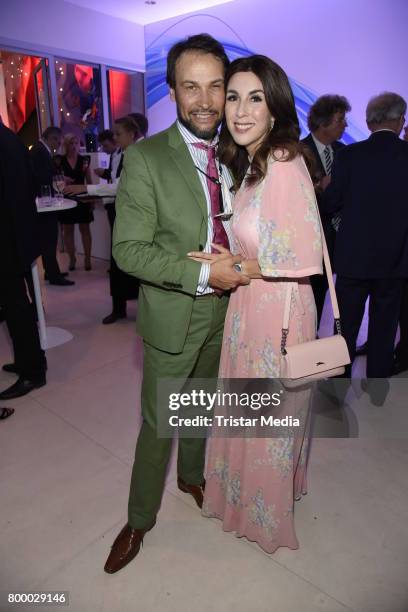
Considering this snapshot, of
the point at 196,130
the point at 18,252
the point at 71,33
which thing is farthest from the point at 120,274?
the point at 71,33

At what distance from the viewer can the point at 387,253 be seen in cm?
246

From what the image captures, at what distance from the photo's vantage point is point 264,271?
1368 millimetres

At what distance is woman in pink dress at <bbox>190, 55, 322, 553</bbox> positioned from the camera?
4.40ft

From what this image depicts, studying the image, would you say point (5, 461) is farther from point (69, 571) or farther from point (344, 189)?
point (344, 189)

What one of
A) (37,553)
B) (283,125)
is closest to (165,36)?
(283,125)

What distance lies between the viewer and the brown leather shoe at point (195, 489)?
6.48 ft

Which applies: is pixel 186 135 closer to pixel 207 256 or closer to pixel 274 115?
pixel 274 115

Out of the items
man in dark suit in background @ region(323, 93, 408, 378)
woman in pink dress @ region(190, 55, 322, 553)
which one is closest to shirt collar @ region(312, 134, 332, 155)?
man in dark suit in background @ region(323, 93, 408, 378)

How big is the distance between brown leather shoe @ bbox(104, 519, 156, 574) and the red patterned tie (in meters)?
1.11

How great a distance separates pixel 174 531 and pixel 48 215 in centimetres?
404

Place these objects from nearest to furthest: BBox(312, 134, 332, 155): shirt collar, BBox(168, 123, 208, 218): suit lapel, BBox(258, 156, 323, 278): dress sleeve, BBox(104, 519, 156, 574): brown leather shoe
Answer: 1. BBox(258, 156, 323, 278): dress sleeve
2. BBox(168, 123, 208, 218): suit lapel
3. BBox(104, 519, 156, 574): brown leather shoe
4. BBox(312, 134, 332, 155): shirt collar

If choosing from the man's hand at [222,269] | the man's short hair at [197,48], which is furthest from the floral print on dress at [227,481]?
the man's short hair at [197,48]

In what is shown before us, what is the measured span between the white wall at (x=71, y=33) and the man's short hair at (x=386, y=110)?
5.73 m

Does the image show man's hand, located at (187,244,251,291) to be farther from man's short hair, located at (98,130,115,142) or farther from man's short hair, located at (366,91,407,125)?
man's short hair, located at (98,130,115,142)
